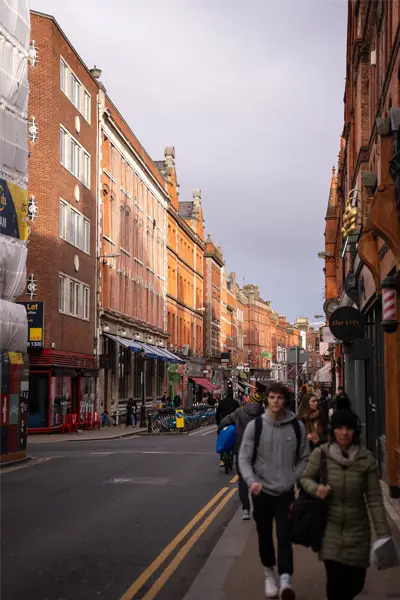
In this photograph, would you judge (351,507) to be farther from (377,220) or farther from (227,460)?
(227,460)

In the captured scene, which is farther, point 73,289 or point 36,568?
point 73,289

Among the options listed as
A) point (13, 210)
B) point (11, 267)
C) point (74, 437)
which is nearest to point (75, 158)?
point (74, 437)

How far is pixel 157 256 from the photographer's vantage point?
62.6m

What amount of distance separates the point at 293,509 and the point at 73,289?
3550cm

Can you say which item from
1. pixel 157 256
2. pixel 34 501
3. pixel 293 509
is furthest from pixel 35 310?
pixel 293 509

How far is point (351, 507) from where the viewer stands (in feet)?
19.5

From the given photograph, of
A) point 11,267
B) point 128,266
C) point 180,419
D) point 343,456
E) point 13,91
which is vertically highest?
point 13,91

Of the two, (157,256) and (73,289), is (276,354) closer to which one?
(157,256)

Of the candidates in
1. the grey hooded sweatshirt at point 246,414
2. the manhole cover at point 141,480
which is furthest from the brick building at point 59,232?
the grey hooded sweatshirt at point 246,414

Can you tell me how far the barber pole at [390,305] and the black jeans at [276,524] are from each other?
654cm

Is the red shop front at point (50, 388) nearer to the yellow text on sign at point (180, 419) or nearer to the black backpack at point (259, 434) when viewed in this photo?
the yellow text on sign at point (180, 419)

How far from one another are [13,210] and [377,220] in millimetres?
12616

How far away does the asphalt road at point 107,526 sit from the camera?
28.2 ft

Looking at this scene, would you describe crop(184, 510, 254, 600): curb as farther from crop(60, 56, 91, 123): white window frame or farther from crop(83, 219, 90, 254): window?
crop(83, 219, 90, 254): window
